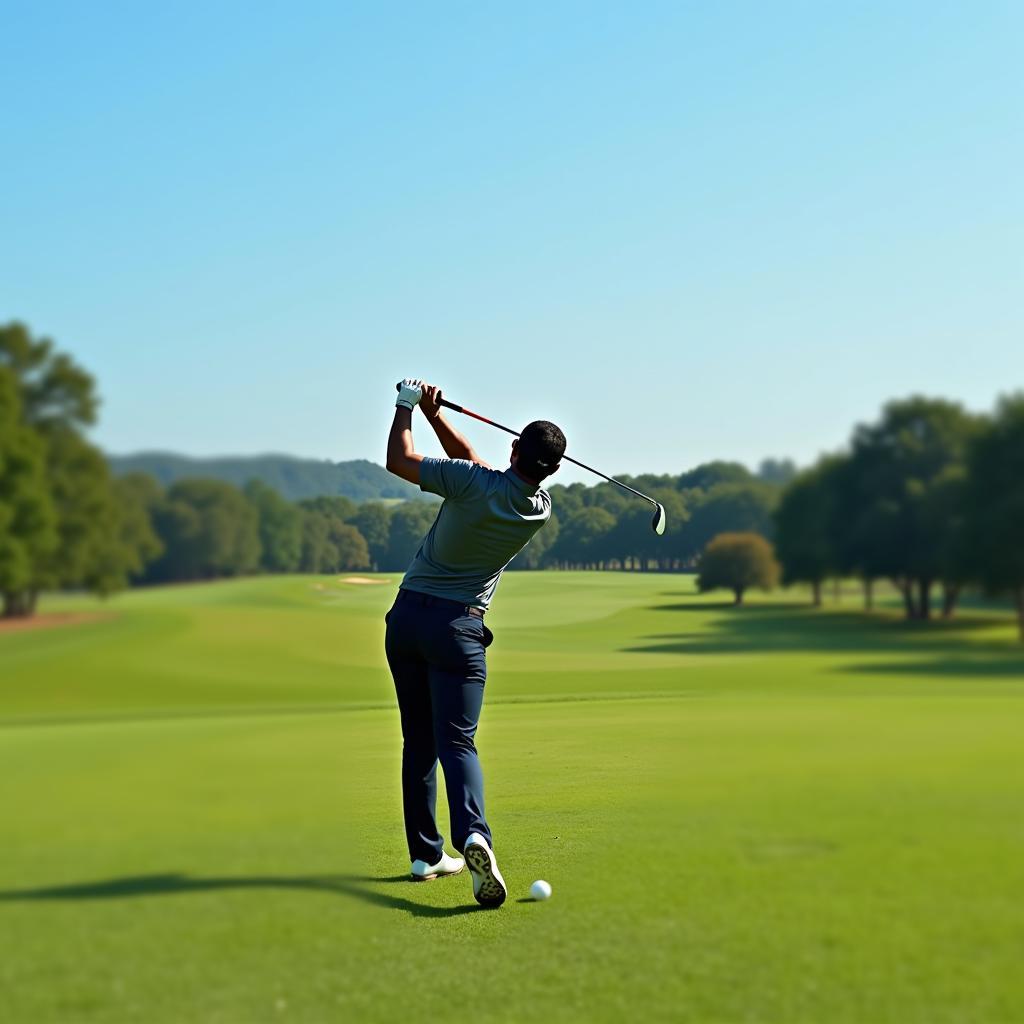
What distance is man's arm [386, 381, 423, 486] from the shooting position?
476cm

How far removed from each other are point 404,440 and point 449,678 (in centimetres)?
98

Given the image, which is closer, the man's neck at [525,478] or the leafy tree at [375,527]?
the man's neck at [525,478]

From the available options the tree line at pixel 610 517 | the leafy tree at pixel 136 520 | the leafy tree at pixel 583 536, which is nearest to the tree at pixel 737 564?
the tree line at pixel 610 517

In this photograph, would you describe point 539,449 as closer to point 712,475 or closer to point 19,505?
point 712,475

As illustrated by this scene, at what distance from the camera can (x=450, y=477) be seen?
15.8ft

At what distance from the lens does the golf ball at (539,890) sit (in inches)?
213

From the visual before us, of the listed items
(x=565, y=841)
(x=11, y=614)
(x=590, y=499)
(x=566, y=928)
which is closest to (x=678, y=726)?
(x=590, y=499)

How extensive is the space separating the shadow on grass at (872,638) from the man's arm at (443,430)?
718 cm

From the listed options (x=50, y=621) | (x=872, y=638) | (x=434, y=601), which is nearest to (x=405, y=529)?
(x=434, y=601)

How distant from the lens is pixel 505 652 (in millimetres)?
9523

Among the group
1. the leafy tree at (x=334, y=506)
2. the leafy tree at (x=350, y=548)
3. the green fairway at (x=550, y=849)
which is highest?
the leafy tree at (x=334, y=506)

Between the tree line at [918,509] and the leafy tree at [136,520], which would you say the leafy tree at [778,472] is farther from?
the leafy tree at [136,520]

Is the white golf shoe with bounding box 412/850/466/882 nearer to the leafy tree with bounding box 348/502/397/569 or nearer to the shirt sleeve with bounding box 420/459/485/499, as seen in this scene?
the shirt sleeve with bounding box 420/459/485/499

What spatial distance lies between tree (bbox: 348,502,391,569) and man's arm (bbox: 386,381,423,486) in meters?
2.41
